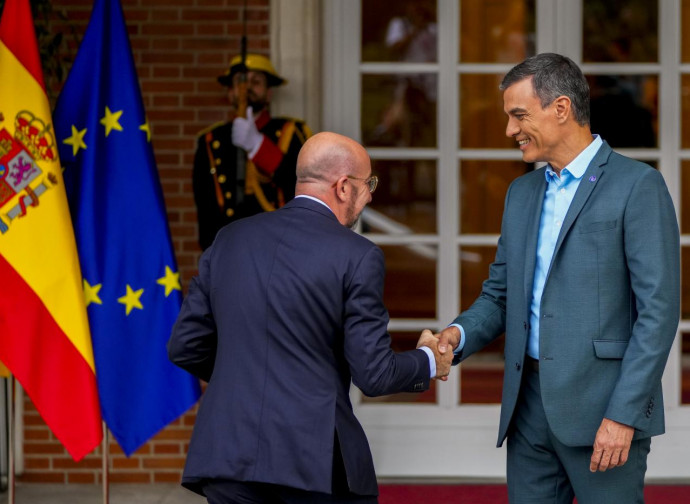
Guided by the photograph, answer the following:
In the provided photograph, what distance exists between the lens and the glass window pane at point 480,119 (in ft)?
17.3

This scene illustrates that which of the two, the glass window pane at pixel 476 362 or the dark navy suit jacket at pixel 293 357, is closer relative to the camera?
the dark navy suit jacket at pixel 293 357

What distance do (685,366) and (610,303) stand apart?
9.61 feet

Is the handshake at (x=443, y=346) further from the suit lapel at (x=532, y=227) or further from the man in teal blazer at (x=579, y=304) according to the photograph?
the suit lapel at (x=532, y=227)

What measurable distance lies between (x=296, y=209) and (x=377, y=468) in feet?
9.09

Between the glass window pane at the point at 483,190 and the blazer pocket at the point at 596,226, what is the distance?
7.97 feet

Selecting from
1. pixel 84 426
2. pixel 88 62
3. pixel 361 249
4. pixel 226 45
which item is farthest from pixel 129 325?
pixel 361 249

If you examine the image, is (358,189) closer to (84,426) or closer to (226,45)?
(84,426)

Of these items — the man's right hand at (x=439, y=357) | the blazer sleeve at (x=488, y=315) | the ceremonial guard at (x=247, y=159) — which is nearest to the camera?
the man's right hand at (x=439, y=357)

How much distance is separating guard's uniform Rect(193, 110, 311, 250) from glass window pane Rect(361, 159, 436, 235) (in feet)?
2.29

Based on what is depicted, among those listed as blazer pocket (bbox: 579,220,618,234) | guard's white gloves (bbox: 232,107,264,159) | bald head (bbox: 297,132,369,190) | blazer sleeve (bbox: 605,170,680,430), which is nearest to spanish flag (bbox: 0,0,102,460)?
guard's white gloves (bbox: 232,107,264,159)

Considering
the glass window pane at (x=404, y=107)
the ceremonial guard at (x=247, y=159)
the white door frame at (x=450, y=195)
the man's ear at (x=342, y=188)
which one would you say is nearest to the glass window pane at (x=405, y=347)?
the white door frame at (x=450, y=195)

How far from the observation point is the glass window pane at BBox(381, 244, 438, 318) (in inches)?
208

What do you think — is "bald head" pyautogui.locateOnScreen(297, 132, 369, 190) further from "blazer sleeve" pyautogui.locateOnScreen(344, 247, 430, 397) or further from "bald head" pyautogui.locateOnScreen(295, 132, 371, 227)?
"blazer sleeve" pyautogui.locateOnScreen(344, 247, 430, 397)

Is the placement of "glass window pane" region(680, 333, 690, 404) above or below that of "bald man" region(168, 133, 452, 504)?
below
